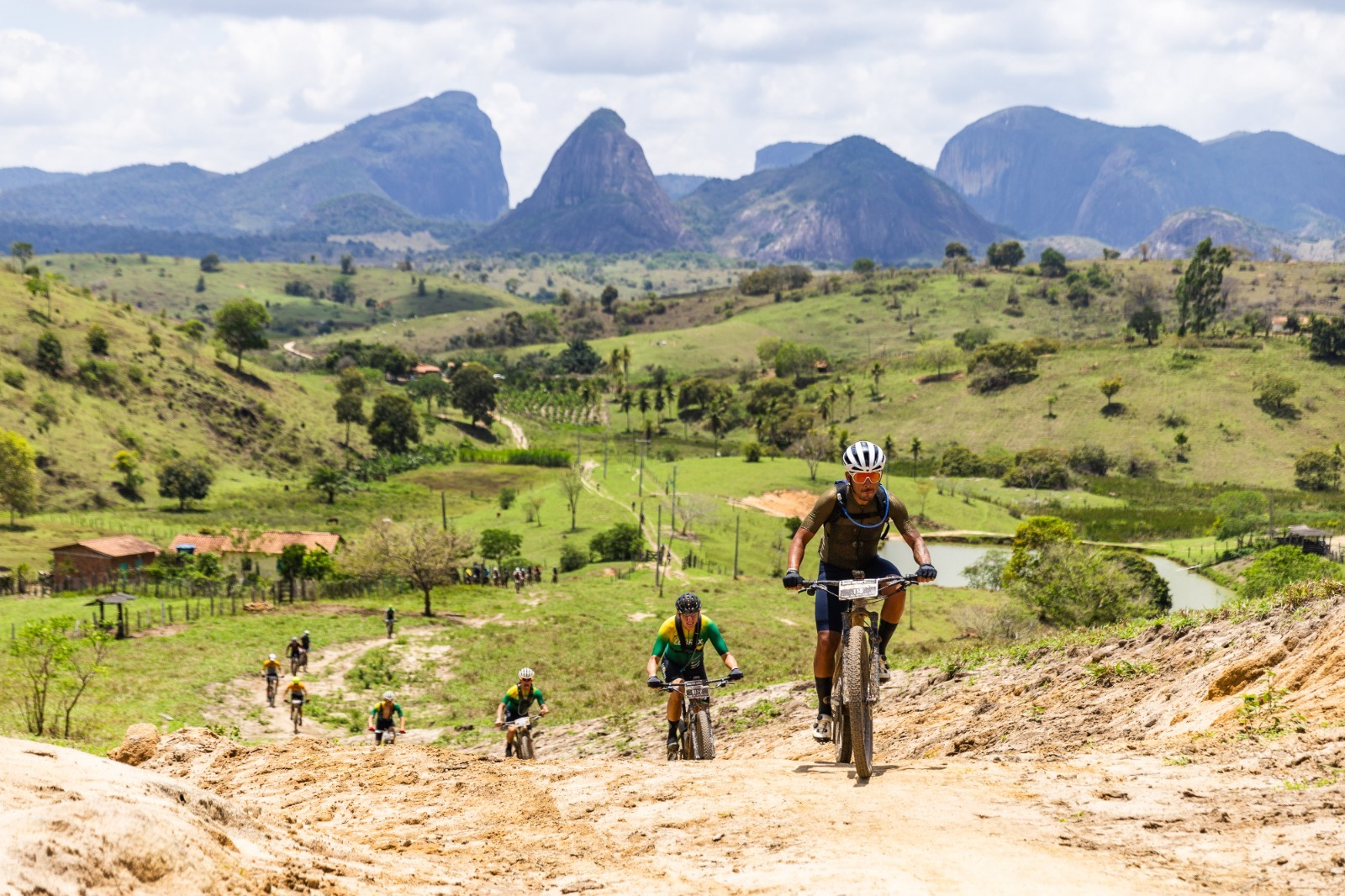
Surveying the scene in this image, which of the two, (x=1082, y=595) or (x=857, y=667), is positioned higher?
(x=857, y=667)

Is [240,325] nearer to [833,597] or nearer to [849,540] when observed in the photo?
[849,540]

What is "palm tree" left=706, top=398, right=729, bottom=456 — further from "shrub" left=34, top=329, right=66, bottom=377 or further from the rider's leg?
A: the rider's leg

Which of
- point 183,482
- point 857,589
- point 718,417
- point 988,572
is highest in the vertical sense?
point 857,589

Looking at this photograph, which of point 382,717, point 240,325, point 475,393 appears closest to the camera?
point 382,717

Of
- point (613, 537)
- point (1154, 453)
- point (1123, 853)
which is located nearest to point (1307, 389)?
point (1154, 453)

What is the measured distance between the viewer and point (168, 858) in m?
6.64

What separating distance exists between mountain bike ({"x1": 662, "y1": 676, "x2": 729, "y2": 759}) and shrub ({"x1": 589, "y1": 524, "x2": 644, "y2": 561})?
233ft

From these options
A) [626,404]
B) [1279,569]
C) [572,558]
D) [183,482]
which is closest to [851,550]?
[1279,569]

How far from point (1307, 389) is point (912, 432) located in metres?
63.8

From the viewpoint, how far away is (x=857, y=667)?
35.0ft

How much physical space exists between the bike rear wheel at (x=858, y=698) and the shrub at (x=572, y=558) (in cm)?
7049

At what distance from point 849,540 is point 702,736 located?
4.11 metres

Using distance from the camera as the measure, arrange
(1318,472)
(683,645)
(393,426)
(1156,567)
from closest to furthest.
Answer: (683,645)
(1156,567)
(1318,472)
(393,426)

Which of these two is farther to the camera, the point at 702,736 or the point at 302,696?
the point at 302,696
